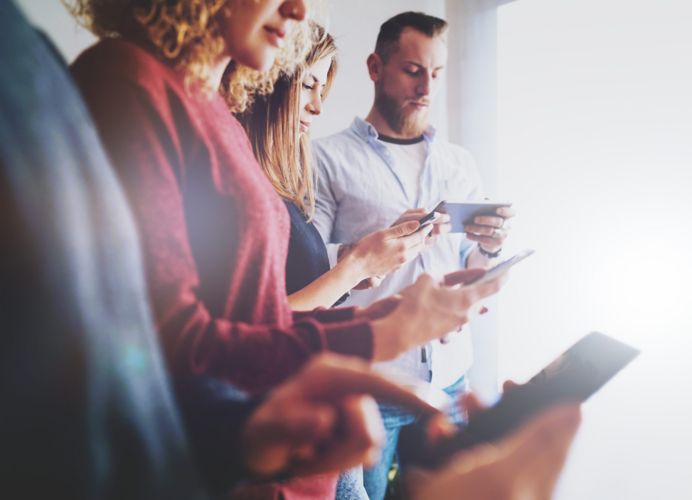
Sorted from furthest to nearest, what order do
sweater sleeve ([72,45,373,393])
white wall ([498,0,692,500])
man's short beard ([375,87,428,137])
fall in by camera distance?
man's short beard ([375,87,428,137])
white wall ([498,0,692,500])
sweater sleeve ([72,45,373,393])

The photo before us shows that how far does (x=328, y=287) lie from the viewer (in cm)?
60

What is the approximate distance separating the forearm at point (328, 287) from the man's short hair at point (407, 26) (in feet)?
1.84

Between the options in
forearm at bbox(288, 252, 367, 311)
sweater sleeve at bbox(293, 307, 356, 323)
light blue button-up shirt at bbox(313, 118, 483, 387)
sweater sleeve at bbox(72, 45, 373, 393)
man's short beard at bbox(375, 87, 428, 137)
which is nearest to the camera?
sweater sleeve at bbox(72, 45, 373, 393)

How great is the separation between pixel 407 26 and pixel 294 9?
0.67 meters

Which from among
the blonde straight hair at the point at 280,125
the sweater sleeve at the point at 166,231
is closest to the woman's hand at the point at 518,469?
the sweater sleeve at the point at 166,231

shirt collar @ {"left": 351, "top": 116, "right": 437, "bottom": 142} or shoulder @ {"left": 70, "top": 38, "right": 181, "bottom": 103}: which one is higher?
shoulder @ {"left": 70, "top": 38, "right": 181, "bottom": 103}

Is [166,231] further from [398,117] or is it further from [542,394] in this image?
A: [398,117]

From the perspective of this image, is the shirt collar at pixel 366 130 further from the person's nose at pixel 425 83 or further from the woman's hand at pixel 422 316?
the woman's hand at pixel 422 316

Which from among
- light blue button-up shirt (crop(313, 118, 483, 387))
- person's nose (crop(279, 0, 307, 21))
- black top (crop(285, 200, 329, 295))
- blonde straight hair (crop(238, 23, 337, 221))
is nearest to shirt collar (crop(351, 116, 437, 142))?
light blue button-up shirt (crop(313, 118, 483, 387))

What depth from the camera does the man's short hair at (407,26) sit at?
2.88ft

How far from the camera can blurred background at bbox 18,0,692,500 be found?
72 cm

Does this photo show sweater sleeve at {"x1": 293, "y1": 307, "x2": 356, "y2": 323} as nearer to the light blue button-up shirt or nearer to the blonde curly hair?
the blonde curly hair

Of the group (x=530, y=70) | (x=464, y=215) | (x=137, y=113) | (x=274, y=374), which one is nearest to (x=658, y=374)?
(x=464, y=215)

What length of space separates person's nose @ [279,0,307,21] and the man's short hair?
2.10 feet
